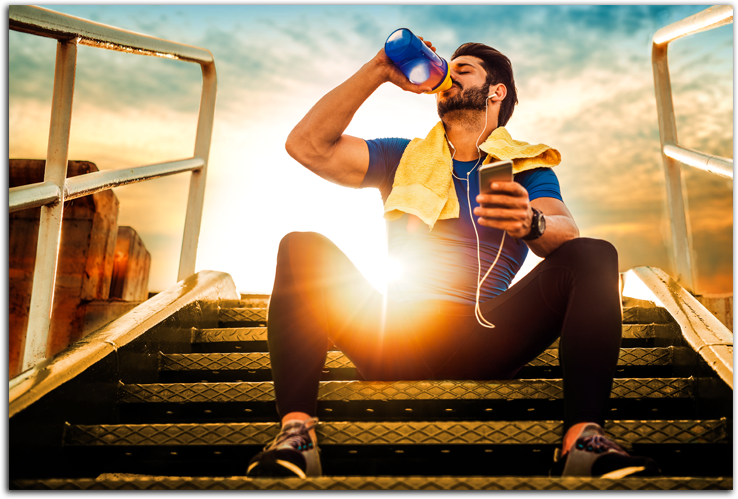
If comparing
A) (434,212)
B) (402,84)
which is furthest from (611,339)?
(402,84)

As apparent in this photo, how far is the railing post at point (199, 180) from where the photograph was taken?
255 cm

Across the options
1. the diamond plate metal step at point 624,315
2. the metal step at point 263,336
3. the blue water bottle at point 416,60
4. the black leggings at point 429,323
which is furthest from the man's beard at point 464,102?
the diamond plate metal step at point 624,315

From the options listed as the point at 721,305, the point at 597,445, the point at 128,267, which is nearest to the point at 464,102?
the point at 597,445

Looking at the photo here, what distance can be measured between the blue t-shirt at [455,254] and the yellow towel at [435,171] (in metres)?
0.04

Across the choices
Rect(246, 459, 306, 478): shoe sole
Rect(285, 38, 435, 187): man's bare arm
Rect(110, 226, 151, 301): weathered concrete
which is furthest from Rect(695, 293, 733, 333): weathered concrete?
Rect(110, 226, 151, 301): weathered concrete

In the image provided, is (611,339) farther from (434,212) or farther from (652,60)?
(652,60)

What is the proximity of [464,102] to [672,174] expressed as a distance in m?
1.14

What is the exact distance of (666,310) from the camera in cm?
193

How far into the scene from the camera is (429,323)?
4.56ft

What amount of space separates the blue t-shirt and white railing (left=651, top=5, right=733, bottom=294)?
0.88m

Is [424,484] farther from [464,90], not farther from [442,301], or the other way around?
[464,90]

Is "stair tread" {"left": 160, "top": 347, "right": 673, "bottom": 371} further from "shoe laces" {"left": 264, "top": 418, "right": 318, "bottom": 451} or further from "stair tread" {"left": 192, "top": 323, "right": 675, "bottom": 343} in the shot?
"shoe laces" {"left": 264, "top": 418, "right": 318, "bottom": 451}

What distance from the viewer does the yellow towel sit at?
5.32 feet

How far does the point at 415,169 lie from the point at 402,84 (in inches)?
11.6
